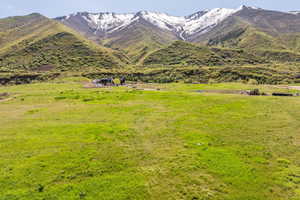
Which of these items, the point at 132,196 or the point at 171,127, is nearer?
the point at 132,196

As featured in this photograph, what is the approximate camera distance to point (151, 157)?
23.4 metres

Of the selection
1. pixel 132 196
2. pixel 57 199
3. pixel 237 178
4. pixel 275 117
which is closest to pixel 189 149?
pixel 237 178

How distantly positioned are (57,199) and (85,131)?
51.3 ft

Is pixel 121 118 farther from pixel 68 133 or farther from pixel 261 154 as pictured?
pixel 261 154

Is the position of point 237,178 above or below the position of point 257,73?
below

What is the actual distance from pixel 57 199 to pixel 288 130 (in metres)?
34.2

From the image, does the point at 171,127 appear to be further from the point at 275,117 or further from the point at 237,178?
the point at 275,117

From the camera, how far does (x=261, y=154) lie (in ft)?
79.5

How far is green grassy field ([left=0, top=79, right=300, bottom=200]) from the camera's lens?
17625 millimetres

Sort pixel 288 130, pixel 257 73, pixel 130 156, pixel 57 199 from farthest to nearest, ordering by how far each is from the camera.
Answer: pixel 257 73 → pixel 288 130 → pixel 130 156 → pixel 57 199

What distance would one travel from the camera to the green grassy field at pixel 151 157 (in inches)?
694

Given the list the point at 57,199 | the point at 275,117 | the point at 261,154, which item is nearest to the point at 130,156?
the point at 57,199

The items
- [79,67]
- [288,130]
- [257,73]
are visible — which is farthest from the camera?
[79,67]

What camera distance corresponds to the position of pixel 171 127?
34375mm
